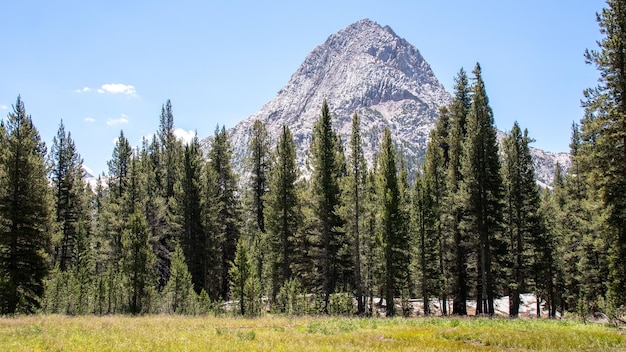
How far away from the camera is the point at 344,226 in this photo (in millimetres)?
34688

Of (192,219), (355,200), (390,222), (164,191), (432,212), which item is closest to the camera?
(390,222)

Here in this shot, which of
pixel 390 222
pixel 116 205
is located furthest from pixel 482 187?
pixel 116 205

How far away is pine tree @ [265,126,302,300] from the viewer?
121 ft

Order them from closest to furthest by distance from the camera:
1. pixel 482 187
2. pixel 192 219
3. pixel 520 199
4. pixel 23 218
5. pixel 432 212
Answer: pixel 23 218
pixel 482 187
pixel 432 212
pixel 520 199
pixel 192 219

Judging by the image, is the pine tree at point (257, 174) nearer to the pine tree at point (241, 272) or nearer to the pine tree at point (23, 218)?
the pine tree at point (241, 272)

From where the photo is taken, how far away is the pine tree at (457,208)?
3428 cm

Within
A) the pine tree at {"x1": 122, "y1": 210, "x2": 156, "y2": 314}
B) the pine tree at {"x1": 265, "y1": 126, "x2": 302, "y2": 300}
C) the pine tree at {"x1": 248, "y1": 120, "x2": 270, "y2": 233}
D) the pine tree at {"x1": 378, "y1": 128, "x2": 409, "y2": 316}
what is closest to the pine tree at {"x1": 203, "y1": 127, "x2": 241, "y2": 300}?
the pine tree at {"x1": 248, "y1": 120, "x2": 270, "y2": 233}

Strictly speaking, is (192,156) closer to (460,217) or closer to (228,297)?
(228,297)

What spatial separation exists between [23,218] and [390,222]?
26108 mm

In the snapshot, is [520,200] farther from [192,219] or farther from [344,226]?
[192,219]

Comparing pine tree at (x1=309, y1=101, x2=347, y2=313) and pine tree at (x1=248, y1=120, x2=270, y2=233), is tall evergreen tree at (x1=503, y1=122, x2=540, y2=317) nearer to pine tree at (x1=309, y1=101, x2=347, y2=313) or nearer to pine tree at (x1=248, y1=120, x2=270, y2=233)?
pine tree at (x1=309, y1=101, x2=347, y2=313)

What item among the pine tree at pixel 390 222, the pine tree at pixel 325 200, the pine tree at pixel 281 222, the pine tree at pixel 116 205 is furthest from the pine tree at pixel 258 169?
the pine tree at pixel 390 222

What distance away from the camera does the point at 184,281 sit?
31609 millimetres

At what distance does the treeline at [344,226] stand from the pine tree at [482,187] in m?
0.11
